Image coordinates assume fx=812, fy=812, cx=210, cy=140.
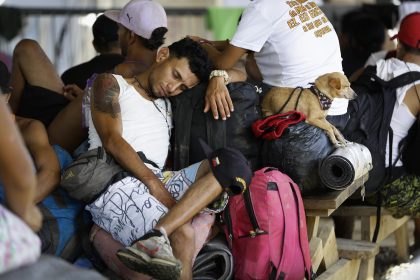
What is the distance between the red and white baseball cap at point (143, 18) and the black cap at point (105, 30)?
2.53 ft

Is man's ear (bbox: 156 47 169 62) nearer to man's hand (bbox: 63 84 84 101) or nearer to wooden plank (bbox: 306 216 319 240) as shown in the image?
man's hand (bbox: 63 84 84 101)

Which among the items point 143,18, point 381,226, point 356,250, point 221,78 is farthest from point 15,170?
point 381,226

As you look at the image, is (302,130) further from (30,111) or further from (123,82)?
(30,111)

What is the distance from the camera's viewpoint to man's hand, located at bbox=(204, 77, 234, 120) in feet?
13.1

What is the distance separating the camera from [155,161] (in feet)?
12.8

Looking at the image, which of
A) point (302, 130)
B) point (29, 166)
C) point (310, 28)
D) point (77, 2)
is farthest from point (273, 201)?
point (77, 2)

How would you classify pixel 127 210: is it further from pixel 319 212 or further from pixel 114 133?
pixel 319 212

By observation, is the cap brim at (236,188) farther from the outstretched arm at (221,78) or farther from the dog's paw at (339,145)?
the dog's paw at (339,145)

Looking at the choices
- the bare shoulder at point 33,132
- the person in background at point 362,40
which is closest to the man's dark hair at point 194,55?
the bare shoulder at point 33,132

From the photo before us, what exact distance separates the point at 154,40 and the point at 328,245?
1519 mm

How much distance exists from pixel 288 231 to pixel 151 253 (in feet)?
2.64

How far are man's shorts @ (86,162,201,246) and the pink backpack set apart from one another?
1.39 ft

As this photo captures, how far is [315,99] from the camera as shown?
423 centimetres

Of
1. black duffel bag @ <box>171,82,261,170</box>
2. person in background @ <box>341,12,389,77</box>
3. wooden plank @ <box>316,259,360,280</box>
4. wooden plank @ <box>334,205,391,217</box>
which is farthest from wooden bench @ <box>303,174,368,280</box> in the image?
person in background @ <box>341,12,389,77</box>
